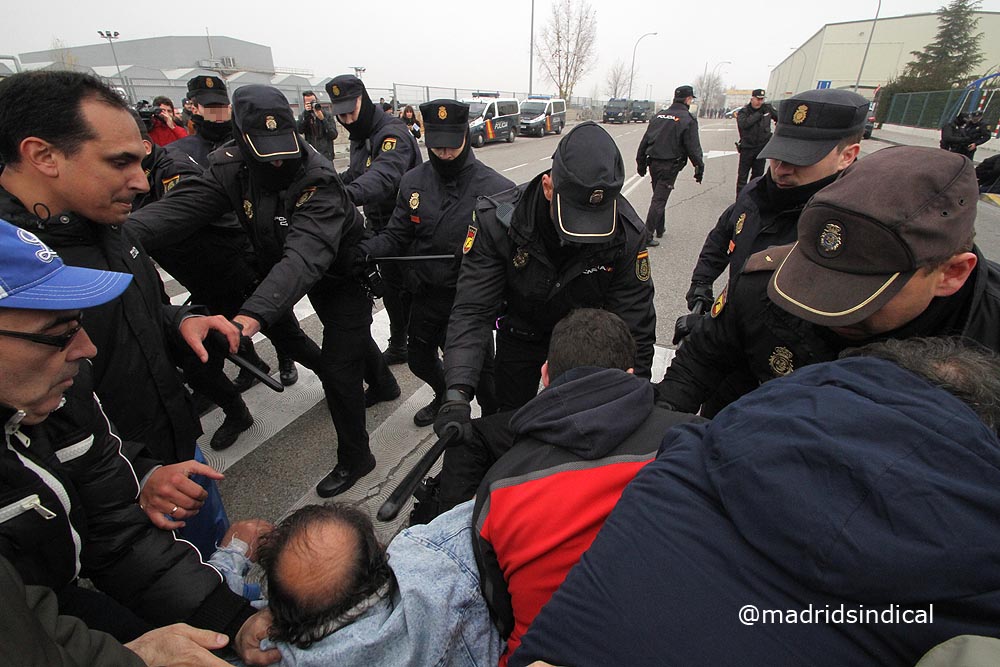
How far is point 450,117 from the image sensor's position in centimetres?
302

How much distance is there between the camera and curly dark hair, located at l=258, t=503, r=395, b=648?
1069mm

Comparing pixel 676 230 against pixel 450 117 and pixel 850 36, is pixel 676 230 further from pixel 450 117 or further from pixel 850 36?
pixel 850 36

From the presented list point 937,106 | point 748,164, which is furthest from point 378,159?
point 937,106

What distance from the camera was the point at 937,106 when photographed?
2434 centimetres

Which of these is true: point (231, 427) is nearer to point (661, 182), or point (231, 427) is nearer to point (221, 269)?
point (221, 269)

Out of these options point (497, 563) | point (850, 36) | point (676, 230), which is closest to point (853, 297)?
point (497, 563)

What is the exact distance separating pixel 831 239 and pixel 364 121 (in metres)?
4.08

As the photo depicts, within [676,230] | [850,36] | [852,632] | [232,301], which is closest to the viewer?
[852,632]

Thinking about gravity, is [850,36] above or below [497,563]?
above

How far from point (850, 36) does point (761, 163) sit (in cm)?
6399

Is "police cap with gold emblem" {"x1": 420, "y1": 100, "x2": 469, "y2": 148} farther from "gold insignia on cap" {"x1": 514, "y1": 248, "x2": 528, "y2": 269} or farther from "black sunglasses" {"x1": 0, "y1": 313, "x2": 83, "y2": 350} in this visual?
"black sunglasses" {"x1": 0, "y1": 313, "x2": 83, "y2": 350}

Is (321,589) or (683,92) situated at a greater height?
(683,92)

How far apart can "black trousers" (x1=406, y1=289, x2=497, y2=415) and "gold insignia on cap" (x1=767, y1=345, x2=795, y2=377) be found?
1645mm

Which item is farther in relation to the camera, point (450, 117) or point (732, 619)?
point (450, 117)
